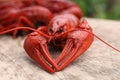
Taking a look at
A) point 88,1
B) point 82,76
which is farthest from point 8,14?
point 88,1

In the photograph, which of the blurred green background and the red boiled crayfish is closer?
the red boiled crayfish

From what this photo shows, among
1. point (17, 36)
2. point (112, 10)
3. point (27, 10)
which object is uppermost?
point (27, 10)

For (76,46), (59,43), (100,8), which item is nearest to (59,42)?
(59,43)

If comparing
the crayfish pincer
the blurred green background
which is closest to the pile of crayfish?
the crayfish pincer

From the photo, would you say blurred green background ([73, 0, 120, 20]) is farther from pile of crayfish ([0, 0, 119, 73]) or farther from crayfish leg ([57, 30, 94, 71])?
crayfish leg ([57, 30, 94, 71])

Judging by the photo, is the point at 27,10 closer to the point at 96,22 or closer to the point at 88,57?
the point at 96,22

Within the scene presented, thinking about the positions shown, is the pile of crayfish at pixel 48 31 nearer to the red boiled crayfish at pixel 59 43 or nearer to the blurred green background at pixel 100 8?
the red boiled crayfish at pixel 59 43

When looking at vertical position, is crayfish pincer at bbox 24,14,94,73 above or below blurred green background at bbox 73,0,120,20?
above

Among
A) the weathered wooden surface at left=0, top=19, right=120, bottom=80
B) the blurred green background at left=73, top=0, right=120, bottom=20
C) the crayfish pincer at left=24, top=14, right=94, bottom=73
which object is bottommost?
the blurred green background at left=73, top=0, right=120, bottom=20
